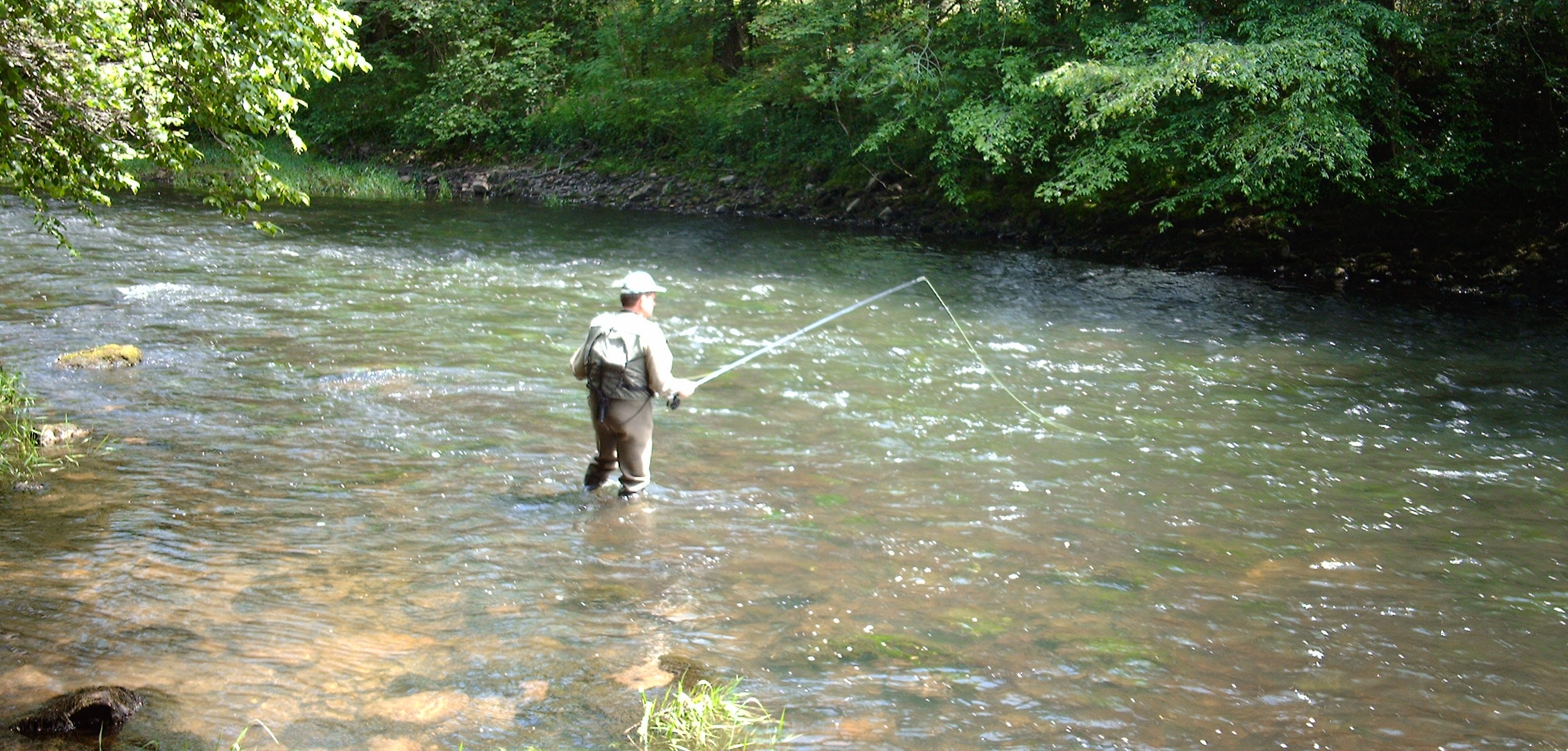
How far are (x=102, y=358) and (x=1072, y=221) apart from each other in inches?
638

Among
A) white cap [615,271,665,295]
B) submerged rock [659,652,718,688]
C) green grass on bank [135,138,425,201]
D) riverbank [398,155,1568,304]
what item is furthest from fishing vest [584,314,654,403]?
green grass on bank [135,138,425,201]

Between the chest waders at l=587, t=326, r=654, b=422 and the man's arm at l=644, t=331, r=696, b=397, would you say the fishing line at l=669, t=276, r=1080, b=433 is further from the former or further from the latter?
the chest waders at l=587, t=326, r=654, b=422

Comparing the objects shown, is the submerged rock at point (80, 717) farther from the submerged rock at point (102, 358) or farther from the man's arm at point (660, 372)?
the submerged rock at point (102, 358)

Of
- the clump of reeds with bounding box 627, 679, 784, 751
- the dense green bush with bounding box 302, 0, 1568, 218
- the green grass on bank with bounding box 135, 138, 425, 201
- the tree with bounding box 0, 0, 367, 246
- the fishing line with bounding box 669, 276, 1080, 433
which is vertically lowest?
the clump of reeds with bounding box 627, 679, 784, 751

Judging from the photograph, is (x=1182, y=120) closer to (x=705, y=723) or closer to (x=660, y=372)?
(x=660, y=372)

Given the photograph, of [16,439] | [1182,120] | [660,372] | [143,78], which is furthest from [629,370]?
[1182,120]

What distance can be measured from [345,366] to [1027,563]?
268 inches

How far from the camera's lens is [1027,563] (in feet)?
21.7

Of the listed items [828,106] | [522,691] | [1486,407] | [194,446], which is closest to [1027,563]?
[522,691]

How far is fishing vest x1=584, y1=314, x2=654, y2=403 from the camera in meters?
6.95

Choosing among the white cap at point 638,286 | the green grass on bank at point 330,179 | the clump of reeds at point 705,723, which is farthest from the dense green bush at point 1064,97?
the clump of reeds at point 705,723

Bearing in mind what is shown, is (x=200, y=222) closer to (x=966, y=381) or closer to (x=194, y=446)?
(x=194, y=446)

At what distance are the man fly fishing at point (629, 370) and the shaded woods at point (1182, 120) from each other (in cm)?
1150

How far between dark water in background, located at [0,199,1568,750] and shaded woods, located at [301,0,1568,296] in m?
4.01
